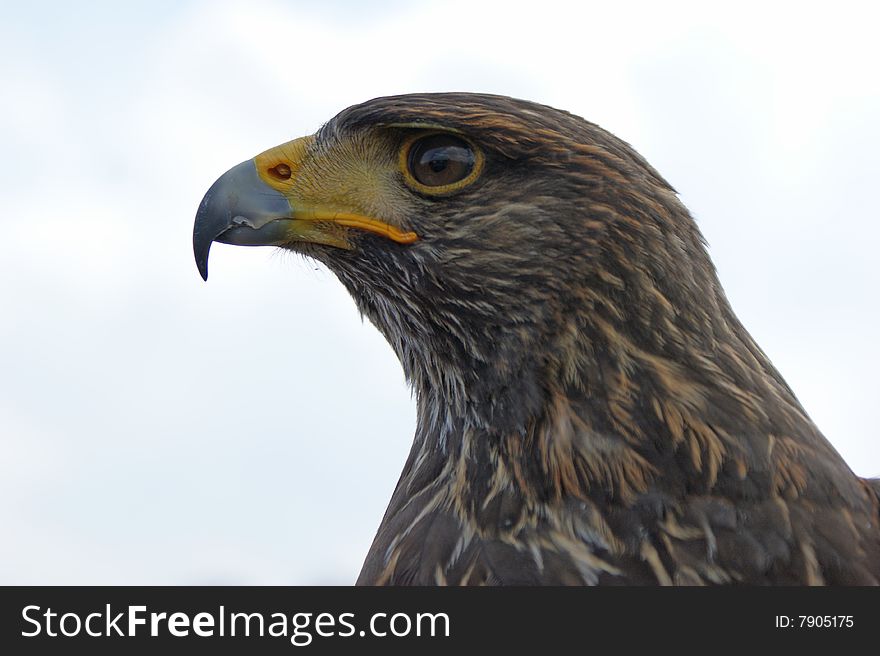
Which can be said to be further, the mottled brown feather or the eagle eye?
the eagle eye

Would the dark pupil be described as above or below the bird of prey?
above

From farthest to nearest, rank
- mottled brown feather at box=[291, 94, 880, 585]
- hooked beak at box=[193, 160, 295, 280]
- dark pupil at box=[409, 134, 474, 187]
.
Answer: hooked beak at box=[193, 160, 295, 280], dark pupil at box=[409, 134, 474, 187], mottled brown feather at box=[291, 94, 880, 585]

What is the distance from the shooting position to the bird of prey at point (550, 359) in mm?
3246

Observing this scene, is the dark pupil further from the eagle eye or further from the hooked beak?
the hooked beak

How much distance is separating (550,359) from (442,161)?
795mm

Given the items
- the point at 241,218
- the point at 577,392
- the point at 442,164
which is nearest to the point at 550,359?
the point at 577,392

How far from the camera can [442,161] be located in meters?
3.75

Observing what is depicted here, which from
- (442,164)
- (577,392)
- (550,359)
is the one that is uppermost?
(442,164)

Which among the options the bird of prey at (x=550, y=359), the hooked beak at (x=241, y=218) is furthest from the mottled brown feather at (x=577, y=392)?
the hooked beak at (x=241, y=218)

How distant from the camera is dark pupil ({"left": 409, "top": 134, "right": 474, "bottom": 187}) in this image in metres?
3.73

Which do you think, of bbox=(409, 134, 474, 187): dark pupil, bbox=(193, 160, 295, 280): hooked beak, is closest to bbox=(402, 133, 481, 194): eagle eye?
bbox=(409, 134, 474, 187): dark pupil

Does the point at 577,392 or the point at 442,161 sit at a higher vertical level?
the point at 442,161

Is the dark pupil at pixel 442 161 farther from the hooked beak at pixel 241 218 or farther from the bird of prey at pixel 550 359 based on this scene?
the hooked beak at pixel 241 218

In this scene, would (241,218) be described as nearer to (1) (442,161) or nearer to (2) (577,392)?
(1) (442,161)
